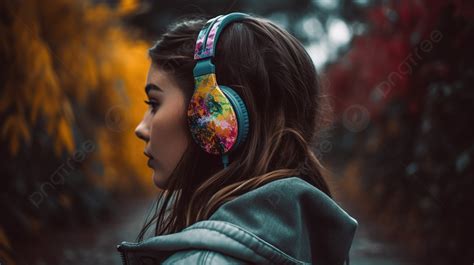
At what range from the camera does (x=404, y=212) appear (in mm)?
4445

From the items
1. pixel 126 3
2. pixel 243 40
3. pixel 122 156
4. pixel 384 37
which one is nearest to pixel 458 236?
pixel 384 37

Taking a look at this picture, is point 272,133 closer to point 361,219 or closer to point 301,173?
point 301,173

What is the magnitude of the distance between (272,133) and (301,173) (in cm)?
17

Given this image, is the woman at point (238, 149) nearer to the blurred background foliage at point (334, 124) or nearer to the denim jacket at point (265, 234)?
the denim jacket at point (265, 234)

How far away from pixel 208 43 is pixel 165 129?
288mm

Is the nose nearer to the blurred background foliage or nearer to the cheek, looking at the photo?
the cheek

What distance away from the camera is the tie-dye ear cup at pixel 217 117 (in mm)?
1333

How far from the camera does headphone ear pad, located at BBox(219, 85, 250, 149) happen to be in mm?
1337

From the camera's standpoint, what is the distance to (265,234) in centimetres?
115

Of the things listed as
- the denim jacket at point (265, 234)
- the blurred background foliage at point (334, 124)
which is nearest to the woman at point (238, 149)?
the denim jacket at point (265, 234)

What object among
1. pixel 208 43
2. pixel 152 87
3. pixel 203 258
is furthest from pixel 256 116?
pixel 203 258

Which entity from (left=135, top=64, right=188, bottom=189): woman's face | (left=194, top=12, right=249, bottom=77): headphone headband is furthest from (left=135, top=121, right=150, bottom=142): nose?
(left=194, top=12, right=249, bottom=77): headphone headband

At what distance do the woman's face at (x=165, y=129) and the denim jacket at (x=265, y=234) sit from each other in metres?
0.28

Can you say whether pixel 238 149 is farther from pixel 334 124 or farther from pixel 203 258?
pixel 334 124
